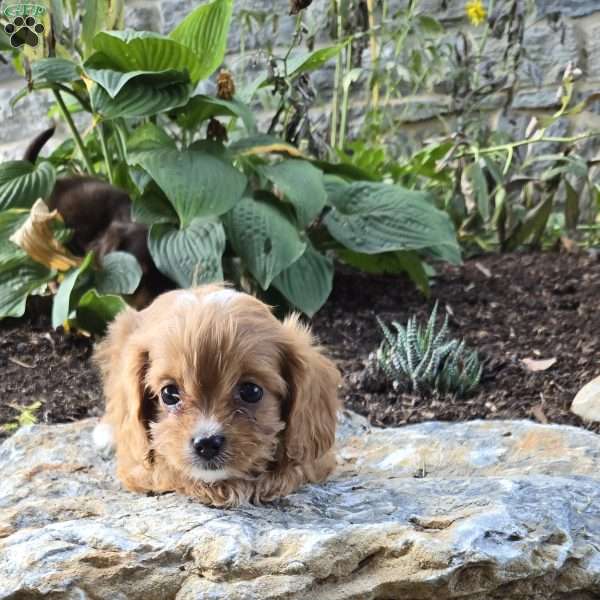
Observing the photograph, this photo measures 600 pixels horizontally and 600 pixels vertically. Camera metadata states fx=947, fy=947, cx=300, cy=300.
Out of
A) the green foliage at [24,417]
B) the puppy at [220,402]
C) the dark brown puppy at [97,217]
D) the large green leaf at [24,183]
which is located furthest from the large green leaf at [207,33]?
the puppy at [220,402]

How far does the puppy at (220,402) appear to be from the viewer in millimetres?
2387

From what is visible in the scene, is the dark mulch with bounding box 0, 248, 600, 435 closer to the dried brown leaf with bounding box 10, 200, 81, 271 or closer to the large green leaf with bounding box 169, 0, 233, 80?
the dried brown leaf with bounding box 10, 200, 81, 271

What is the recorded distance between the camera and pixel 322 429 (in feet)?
8.72

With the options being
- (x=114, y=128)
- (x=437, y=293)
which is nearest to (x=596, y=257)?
(x=437, y=293)

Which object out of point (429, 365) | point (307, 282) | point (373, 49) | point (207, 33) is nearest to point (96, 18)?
point (207, 33)

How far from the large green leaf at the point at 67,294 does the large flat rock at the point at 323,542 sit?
4.83ft

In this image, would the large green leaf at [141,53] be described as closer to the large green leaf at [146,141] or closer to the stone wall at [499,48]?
the large green leaf at [146,141]

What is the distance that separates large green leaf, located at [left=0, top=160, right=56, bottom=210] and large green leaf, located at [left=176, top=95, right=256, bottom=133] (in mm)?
753

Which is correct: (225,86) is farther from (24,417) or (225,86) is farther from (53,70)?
(24,417)

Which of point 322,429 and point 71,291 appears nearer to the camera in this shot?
point 322,429

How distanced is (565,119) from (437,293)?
268 cm

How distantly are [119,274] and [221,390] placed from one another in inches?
88.9

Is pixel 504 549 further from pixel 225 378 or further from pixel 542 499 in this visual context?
pixel 225 378

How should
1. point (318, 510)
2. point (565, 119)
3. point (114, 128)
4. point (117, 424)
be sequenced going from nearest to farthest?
point (318, 510), point (117, 424), point (114, 128), point (565, 119)
